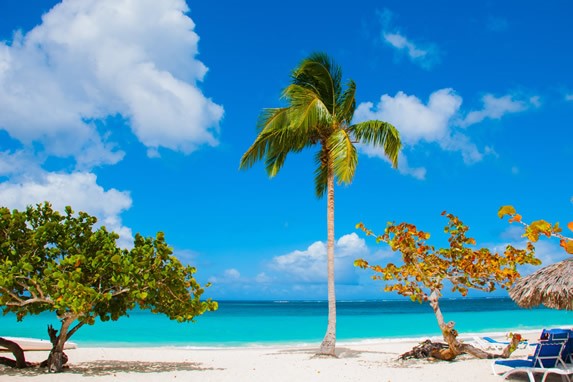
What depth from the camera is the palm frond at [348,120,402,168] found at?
13.9m

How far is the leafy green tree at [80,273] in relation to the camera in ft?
30.7

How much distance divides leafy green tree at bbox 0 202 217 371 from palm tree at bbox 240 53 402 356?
4585 millimetres

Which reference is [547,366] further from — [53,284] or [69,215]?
[69,215]

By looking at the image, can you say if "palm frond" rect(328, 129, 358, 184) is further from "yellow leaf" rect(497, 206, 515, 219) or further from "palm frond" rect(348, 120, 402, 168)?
"yellow leaf" rect(497, 206, 515, 219)

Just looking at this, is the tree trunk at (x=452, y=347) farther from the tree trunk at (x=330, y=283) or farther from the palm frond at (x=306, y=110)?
the palm frond at (x=306, y=110)

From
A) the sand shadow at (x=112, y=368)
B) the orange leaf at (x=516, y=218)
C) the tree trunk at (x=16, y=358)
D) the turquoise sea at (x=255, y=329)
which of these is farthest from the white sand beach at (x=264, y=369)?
the turquoise sea at (x=255, y=329)

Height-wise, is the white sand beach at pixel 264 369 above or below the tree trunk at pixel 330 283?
below

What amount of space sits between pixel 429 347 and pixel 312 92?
710cm

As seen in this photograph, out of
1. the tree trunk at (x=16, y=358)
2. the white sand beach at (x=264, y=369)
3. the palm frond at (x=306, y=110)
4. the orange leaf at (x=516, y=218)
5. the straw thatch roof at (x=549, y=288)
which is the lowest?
the white sand beach at (x=264, y=369)

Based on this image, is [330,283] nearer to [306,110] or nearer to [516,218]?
[306,110]

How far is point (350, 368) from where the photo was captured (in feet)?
35.7

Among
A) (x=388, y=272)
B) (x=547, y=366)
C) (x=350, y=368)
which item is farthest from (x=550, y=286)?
(x=350, y=368)

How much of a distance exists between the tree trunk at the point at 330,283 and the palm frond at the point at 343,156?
73 cm

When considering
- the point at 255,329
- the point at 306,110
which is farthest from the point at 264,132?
the point at 255,329
